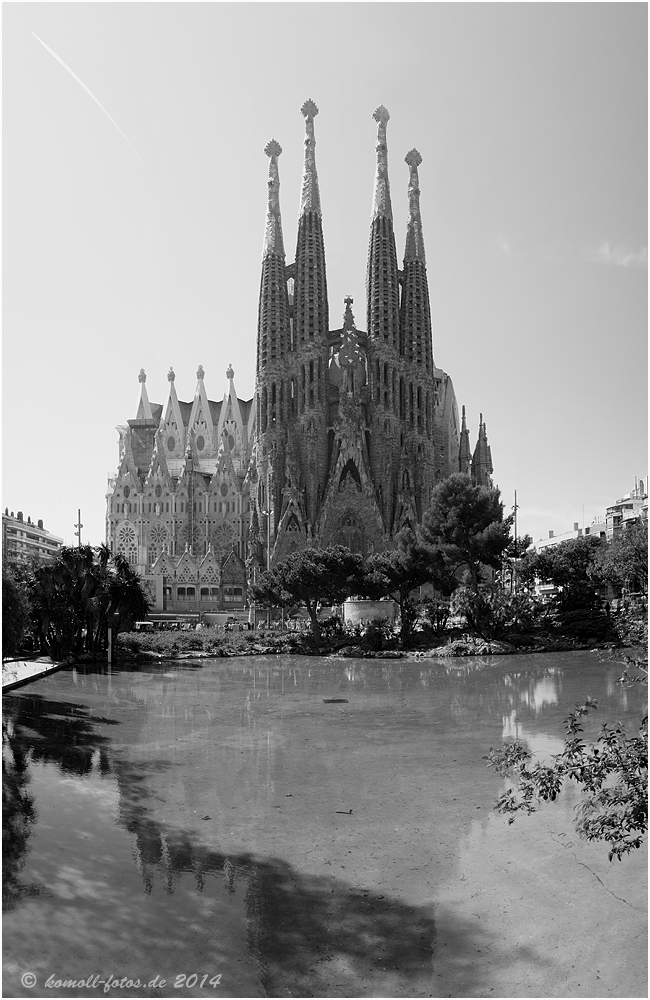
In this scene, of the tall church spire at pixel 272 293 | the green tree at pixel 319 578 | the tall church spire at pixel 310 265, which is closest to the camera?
the green tree at pixel 319 578

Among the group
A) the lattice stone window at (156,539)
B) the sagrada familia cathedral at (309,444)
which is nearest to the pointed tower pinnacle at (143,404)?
the sagrada familia cathedral at (309,444)

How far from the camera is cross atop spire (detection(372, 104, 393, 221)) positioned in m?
67.9

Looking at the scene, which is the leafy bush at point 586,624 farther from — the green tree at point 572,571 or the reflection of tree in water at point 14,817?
the reflection of tree in water at point 14,817

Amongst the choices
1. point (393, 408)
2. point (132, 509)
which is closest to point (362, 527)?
point (393, 408)

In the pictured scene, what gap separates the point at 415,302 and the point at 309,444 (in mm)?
16688

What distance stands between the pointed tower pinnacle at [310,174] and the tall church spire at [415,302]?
9.19 m

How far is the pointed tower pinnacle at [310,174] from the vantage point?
220 ft

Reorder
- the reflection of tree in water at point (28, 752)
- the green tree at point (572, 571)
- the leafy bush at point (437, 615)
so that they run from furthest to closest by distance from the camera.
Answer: the leafy bush at point (437, 615) → the green tree at point (572, 571) → the reflection of tree in water at point (28, 752)

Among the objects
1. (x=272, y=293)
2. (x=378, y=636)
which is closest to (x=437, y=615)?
(x=378, y=636)

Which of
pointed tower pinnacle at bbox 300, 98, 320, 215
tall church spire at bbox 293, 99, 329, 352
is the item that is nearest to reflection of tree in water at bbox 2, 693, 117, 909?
tall church spire at bbox 293, 99, 329, 352

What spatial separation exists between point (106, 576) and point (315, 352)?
1501 inches

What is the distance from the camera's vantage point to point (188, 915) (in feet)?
24.1

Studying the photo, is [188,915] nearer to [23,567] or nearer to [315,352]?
[23,567]

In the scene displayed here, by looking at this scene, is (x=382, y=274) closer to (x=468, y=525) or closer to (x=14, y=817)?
(x=468, y=525)
